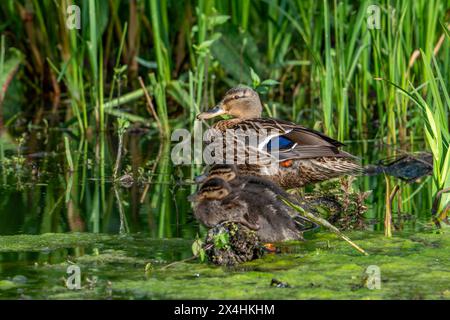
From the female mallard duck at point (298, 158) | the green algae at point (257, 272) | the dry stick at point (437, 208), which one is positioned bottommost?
the green algae at point (257, 272)

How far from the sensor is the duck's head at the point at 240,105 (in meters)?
8.69

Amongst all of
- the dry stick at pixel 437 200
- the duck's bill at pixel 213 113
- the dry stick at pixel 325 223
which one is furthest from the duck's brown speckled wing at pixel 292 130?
the dry stick at pixel 325 223

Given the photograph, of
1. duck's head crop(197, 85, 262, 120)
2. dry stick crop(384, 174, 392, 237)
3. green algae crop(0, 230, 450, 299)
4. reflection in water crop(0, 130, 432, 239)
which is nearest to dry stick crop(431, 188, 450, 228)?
reflection in water crop(0, 130, 432, 239)

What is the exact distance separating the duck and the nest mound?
1.24 ft

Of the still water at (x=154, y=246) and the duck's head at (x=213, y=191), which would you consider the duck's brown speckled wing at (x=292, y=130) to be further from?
the duck's head at (x=213, y=191)

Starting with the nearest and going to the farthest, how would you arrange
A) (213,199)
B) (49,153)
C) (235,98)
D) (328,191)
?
(213,199)
(328,191)
(235,98)
(49,153)

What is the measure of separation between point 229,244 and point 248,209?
0.64m

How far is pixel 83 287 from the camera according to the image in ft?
17.4

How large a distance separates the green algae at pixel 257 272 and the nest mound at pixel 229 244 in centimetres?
6

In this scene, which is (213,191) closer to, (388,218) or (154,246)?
(154,246)

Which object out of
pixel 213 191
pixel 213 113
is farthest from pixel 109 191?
pixel 213 191
